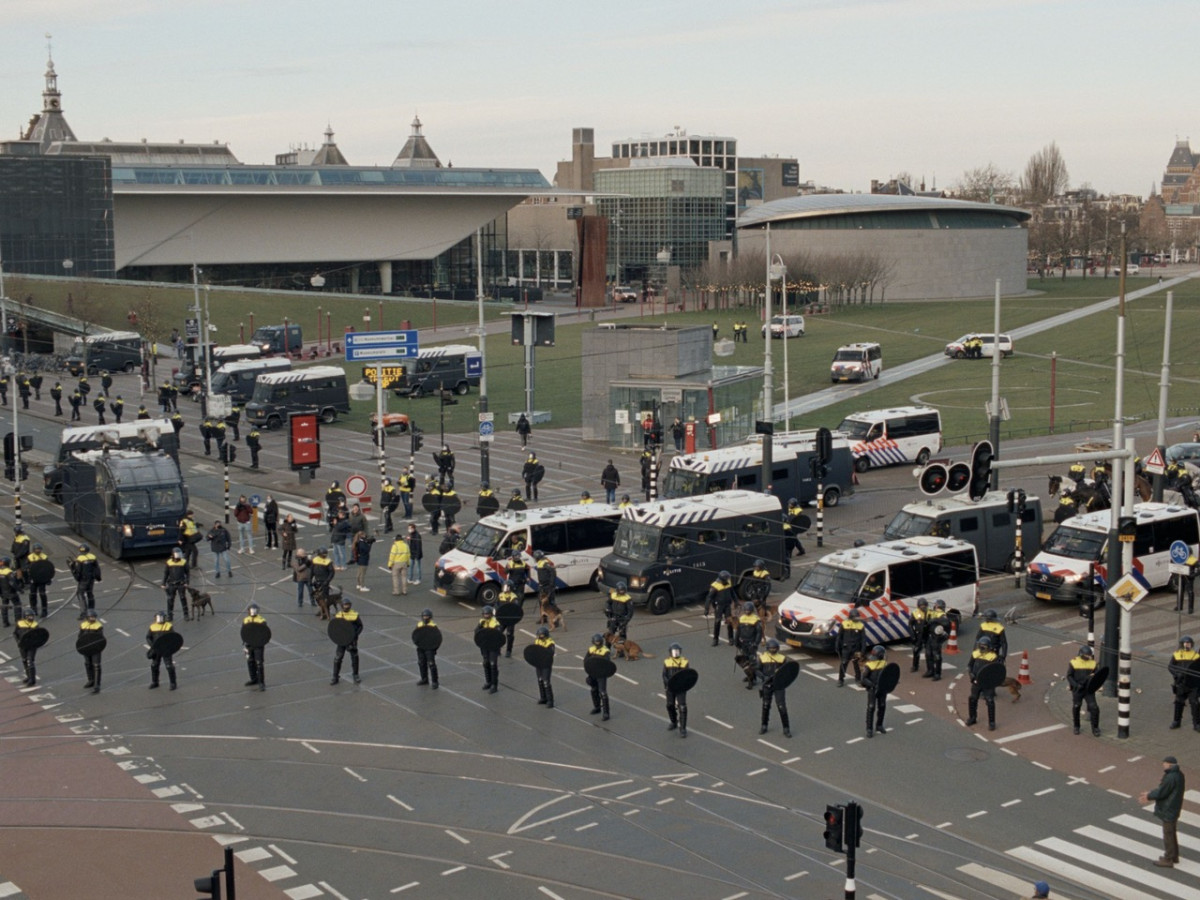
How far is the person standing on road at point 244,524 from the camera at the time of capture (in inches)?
1416

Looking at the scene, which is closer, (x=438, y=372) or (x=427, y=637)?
(x=427, y=637)

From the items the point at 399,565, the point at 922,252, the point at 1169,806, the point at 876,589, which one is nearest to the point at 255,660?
the point at 399,565

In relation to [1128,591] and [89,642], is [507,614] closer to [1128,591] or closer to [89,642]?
[89,642]

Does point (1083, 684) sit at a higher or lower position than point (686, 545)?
lower

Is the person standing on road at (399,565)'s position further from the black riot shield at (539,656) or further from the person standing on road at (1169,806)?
the person standing on road at (1169,806)

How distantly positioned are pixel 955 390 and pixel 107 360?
43653 mm

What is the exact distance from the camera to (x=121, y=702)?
2405 cm

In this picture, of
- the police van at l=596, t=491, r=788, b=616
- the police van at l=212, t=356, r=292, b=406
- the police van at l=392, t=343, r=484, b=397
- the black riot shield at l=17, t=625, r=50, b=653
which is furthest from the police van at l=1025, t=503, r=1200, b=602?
the police van at l=212, t=356, r=292, b=406

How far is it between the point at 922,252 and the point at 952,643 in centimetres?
10890

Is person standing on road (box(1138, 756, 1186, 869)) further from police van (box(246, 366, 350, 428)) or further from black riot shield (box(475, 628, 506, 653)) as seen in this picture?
police van (box(246, 366, 350, 428))

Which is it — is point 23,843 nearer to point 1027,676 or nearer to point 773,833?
point 773,833

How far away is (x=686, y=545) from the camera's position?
30.3 meters

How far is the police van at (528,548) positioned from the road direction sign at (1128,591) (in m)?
12.0

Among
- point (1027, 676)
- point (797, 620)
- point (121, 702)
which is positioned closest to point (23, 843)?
point (121, 702)
